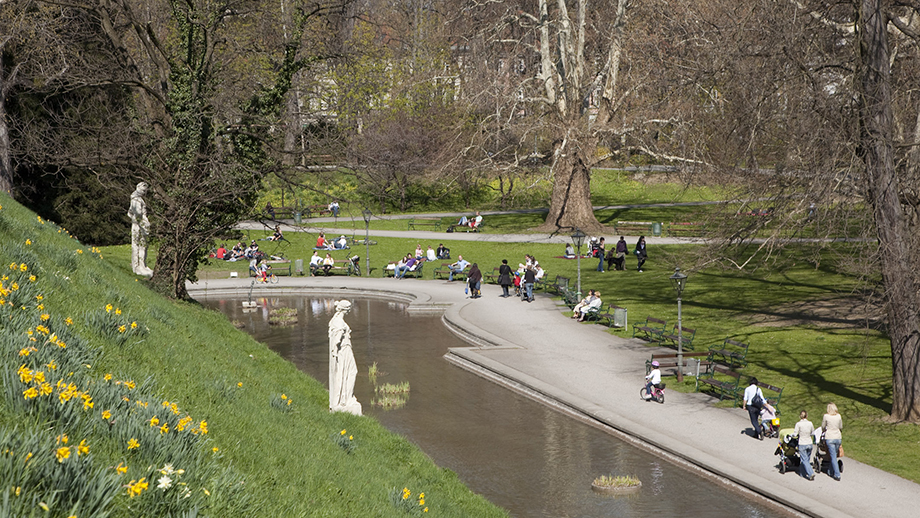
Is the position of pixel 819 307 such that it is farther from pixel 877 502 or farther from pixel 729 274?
pixel 877 502

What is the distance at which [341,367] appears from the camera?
12.5 m

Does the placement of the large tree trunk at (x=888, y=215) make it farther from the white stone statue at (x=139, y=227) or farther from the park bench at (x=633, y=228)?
the park bench at (x=633, y=228)

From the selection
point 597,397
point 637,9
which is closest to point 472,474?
point 597,397

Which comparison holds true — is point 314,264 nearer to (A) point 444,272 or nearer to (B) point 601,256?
(A) point 444,272

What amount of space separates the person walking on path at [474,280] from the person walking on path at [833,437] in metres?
17.8

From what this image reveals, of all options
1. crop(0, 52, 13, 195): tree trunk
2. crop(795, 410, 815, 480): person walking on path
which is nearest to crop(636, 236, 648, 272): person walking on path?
crop(795, 410, 815, 480): person walking on path

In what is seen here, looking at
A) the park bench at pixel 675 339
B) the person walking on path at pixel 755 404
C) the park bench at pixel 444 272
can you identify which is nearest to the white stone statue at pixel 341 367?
the person walking on path at pixel 755 404

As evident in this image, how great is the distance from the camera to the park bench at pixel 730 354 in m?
19.4

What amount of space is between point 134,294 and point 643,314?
17.5 metres

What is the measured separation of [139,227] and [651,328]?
13.3m

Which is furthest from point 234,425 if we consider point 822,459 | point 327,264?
point 327,264

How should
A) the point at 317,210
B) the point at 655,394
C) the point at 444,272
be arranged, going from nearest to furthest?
the point at 655,394 → the point at 444,272 → the point at 317,210

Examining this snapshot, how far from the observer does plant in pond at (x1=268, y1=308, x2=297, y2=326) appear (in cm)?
2769

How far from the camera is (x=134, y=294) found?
41.0 feet
